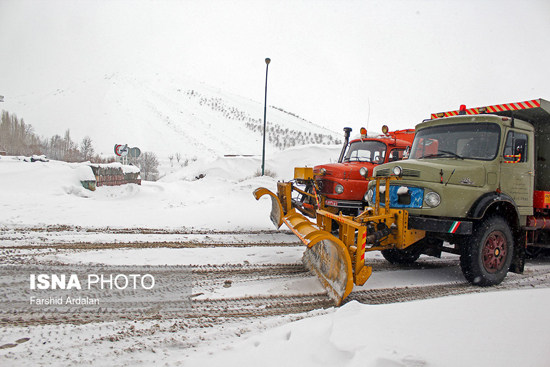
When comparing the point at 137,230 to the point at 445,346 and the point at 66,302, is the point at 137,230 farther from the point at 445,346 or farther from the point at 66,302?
the point at 445,346

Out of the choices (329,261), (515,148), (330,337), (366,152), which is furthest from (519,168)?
(330,337)

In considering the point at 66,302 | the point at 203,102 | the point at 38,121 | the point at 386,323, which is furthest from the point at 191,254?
the point at 203,102

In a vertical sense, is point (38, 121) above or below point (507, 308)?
above

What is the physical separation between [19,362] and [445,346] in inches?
131

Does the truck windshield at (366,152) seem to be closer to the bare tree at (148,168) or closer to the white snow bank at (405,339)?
the white snow bank at (405,339)

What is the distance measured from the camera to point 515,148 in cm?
556

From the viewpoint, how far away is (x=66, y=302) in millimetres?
3873

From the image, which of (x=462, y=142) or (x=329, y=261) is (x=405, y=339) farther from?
(x=462, y=142)

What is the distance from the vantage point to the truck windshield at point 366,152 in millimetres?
7895

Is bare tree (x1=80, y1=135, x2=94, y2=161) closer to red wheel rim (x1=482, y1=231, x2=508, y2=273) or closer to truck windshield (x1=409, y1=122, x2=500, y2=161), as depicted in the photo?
truck windshield (x1=409, y1=122, x2=500, y2=161)

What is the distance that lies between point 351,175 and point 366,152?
98cm

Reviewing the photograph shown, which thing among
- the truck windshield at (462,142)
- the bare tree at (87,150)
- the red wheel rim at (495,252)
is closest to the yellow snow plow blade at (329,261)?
the red wheel rim at (495,252)

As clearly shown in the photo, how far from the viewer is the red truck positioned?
24.6 feet

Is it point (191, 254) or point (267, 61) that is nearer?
point (191, 254)
